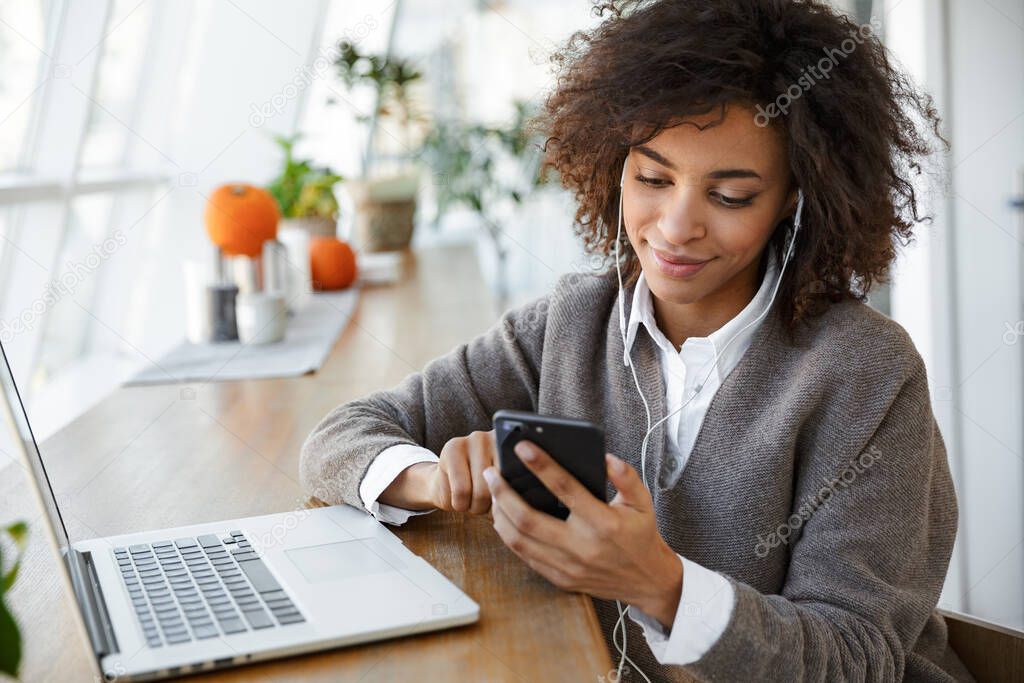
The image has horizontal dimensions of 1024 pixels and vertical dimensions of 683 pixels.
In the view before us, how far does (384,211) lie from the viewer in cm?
413

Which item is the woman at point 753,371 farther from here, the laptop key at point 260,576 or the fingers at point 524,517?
the laptop key at point 260,576

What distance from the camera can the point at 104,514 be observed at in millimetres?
1237

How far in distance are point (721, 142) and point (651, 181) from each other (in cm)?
9

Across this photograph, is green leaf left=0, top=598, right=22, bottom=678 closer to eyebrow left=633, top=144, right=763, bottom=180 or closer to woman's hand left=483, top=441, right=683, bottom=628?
woman's hand left=483, top=441, right=683, bottom=628

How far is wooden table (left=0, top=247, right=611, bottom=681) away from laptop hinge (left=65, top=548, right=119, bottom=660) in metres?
0.04

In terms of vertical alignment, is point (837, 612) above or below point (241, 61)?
Answer: below

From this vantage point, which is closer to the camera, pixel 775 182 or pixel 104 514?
pixel 775 182

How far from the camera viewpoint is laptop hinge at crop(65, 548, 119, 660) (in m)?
0.82

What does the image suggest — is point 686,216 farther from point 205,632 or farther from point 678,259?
point 205,632

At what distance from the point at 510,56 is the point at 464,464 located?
7.16 m

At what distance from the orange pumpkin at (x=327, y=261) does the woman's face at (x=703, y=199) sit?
2119mm

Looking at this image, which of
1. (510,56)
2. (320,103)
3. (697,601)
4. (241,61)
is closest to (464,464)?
(697,601)

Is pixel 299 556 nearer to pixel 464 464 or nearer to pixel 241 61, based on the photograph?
pixel 464 464

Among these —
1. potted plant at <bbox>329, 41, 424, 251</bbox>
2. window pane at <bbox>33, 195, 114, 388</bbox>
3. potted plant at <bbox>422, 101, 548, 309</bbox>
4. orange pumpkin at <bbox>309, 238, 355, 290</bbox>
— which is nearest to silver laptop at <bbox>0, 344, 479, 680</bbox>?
orange pumpkin at <bbox>309, 238, 355, 290</bbox>
